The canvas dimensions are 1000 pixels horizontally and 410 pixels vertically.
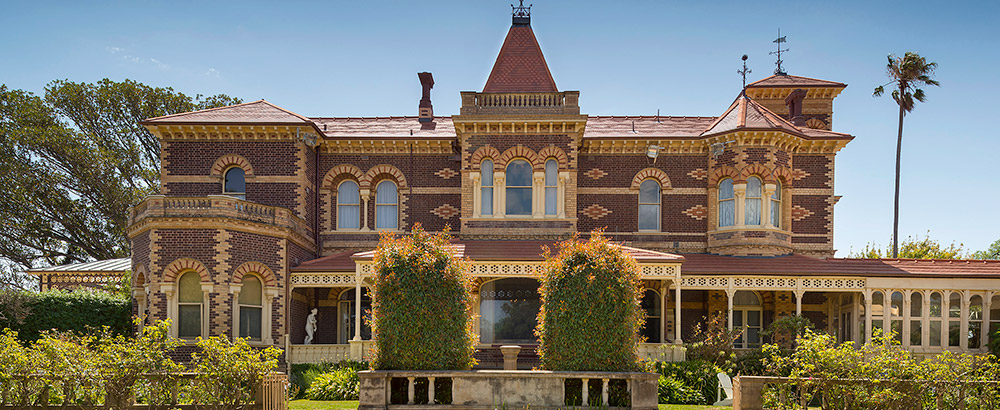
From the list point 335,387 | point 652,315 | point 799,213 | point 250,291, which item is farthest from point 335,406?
point 799,213

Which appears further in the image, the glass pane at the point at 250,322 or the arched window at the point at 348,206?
the arched window at the point at 348,206

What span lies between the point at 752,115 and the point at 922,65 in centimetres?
1520

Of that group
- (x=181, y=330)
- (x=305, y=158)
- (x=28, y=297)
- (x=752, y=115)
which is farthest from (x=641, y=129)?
(x=28, y=297)

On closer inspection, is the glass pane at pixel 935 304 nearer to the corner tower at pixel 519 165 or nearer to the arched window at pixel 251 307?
the corner tower at pixel 519 165

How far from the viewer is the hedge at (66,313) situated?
23109 millimetres

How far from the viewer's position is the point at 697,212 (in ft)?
85.1

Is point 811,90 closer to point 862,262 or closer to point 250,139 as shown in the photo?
point 862,262

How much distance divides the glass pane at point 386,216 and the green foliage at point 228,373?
1349 cm

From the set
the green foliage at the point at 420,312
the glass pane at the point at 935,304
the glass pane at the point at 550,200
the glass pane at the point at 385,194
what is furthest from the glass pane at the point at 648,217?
the green foliage at the point at 420,312

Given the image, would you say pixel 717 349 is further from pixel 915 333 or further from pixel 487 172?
pixel 487 172

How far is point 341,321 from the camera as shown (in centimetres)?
2598

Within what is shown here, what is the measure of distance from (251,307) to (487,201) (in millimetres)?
7525

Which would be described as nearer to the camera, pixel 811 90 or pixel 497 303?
pixel 497 303

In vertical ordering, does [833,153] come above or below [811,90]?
below
